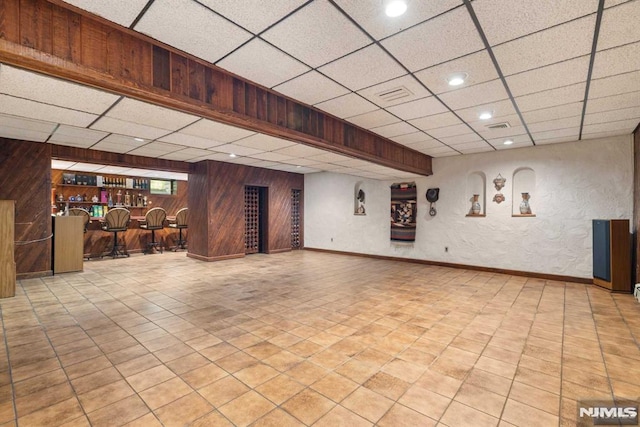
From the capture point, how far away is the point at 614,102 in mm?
3795

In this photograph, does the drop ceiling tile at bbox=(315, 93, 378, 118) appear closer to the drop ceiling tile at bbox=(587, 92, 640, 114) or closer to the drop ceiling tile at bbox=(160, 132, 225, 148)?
the drop ceiling tile at bbox=(160, 132, 225, 148)

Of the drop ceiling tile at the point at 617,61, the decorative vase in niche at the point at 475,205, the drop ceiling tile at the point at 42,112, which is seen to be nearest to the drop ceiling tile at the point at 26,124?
the drop ceiling tile at the point at 42,112

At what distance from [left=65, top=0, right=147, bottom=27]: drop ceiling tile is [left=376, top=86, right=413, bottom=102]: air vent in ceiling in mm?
2427

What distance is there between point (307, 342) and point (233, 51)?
2.79m

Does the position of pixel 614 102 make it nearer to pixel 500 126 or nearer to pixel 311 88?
pixel 500 126

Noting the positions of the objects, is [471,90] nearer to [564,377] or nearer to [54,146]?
[564,377]

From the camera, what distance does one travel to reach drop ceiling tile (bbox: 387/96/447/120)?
3777 mm

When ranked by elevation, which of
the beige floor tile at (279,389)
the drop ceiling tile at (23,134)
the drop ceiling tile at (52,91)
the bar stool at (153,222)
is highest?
the drop ceiling tile at (23,134)

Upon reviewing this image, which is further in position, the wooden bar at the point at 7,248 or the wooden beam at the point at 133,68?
the wooden bar at the point at 7,248

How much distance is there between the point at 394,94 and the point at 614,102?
2.86 meters

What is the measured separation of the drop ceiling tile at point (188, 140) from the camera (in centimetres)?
462

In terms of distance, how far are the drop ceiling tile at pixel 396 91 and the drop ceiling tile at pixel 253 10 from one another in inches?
57.8

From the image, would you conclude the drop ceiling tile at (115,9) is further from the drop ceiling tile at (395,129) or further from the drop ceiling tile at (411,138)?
the drop ceiling tile at (411,138)

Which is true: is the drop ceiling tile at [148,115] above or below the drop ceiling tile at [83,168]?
below
